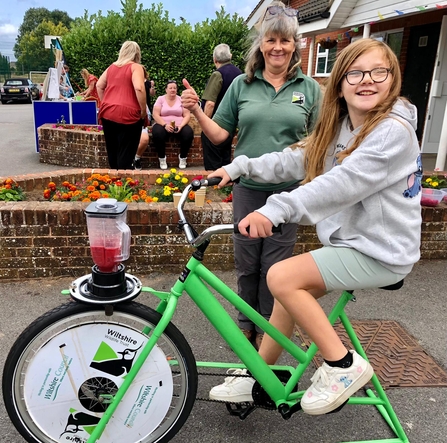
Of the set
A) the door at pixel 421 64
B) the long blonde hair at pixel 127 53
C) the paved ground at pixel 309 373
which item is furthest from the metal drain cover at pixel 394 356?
the door at pixel 421 64

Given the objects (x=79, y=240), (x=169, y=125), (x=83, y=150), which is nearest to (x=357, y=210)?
(x=79, y=240)

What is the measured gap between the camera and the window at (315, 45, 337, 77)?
13578 mm

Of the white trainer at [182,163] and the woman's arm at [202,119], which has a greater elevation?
the woman's arm at [202,119]

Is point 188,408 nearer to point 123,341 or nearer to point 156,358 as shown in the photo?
point 156,358

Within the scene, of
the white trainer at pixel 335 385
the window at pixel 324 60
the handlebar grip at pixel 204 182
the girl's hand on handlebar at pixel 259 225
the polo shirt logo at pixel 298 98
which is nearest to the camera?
the girl's hand on handlebar at pixel 259 225

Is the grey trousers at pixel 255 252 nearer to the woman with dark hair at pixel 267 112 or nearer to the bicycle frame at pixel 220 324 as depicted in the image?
the woman with dark hair at pixel 267 112

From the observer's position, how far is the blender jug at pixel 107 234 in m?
1.81

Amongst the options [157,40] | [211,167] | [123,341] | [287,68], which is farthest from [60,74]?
[123,341]

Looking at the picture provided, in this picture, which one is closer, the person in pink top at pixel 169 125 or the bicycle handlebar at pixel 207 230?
the bicycle handlebar at pixel 207 230

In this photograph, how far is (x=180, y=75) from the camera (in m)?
13.5

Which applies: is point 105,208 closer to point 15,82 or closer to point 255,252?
point 255,252

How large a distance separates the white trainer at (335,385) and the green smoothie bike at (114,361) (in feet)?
0.71

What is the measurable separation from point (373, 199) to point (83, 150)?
6813 millimetres

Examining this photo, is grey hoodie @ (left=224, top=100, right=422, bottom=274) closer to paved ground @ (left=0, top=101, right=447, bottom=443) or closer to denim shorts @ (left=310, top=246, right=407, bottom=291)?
denim shorts @ (left=310, top=246, right=407, bottom=291)
